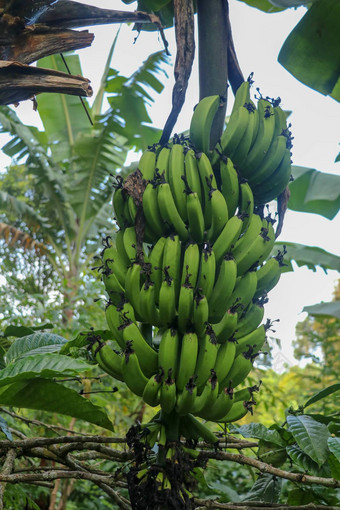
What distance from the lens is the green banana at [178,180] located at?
129cm

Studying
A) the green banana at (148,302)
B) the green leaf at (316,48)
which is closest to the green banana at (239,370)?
the green banana at (148,302)

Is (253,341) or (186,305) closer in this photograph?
(186,305)

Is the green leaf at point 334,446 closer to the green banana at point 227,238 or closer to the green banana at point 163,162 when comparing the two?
the green banana at point 227,238

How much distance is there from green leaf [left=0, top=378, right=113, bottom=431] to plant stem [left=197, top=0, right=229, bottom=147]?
81cm

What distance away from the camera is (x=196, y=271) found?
1.16 meters

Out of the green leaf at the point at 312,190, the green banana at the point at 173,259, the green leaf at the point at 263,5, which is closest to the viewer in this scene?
the green banana at the point at 173,259

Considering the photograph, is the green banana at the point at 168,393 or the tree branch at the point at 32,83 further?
the tree branch at the point at 32,83

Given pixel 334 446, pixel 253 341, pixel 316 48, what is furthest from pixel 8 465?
pixel 316 48

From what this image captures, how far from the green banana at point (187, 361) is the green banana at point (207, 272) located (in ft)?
0.41

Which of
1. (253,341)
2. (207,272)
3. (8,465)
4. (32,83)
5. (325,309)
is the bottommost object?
(8,465)

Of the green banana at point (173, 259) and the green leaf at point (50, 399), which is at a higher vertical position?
the green banana at point (173, 259)

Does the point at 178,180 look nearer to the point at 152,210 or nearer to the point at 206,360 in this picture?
the point at 152,210

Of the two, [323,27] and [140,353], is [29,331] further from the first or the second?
[323,27]

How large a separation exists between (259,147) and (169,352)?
697 mm
